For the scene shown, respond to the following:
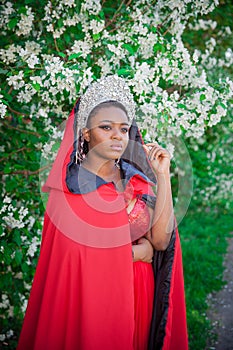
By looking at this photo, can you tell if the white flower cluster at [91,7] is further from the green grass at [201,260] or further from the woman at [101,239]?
the green grass at [201,260]

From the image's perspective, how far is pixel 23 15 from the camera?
3594 millimetres

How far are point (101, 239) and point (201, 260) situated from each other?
414 cm

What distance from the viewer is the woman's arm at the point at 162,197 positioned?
257 centimetres

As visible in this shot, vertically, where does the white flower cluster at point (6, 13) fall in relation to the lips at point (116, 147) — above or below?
above

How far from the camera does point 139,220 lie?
2.66 m

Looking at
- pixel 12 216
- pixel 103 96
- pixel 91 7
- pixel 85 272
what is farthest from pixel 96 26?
pixel 85 272

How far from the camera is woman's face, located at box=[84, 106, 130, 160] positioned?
2.52m

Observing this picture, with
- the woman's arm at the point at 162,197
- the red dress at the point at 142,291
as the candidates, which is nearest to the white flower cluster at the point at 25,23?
the woman's arm at the point at 162,197

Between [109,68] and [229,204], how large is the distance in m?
4.93

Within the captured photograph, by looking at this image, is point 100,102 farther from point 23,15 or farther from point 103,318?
point 23,15

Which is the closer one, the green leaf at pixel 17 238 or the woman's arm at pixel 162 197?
the woman's arm at pixel 162 197

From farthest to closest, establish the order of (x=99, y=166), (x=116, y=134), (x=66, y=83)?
(x=66, y=83)
(x=99, y=166)
(x=116, y=134)

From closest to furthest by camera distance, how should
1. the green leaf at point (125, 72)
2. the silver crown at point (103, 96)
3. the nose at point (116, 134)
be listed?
the nose at point (116, 134) → the silver crown at point (103, 96) → the green leaf at point (125, 72)

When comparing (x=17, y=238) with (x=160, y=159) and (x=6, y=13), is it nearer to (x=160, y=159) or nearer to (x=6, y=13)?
(x=160, y=159)
